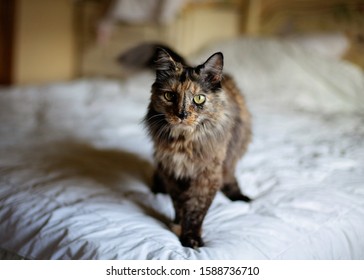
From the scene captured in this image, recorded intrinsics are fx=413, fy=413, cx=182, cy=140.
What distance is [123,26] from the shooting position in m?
3.83

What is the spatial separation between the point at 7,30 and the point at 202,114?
365cm

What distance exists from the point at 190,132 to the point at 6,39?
363cm

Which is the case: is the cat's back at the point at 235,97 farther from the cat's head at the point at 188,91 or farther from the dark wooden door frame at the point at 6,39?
the dark wooden door frame at the point at 6,39

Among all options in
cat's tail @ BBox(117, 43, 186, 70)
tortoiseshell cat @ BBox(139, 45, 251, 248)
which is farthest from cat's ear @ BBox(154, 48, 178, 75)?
cat's tail @ BBox(117, 43, 186, 70)

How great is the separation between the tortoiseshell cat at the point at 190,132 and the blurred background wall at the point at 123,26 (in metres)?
1.97

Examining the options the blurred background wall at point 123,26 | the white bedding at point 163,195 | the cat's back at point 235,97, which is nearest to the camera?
the white bedding at point 163,195

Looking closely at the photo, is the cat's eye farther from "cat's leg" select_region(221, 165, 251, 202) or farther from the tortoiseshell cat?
"cat's leg" select_region(221, 165, 251, 202)

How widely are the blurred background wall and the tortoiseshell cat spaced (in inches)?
77.7

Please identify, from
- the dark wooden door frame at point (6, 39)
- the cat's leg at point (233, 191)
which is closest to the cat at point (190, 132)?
the cat's leg at point (233, 191)

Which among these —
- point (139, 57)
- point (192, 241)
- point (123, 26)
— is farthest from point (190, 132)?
point (123, 26)

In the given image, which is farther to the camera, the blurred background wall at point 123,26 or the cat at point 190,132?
the blurred background wall at point 123,26

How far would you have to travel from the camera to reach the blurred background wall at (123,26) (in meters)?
3.16
